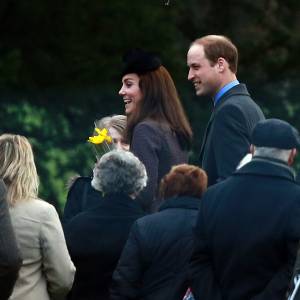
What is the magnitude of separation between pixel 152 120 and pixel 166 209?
3.19 feet

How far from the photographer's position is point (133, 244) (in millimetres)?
7863

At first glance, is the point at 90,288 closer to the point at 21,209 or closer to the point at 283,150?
the point at 21,209

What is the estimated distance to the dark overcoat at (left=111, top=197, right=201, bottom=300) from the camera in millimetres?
7863

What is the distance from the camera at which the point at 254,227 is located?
7.41 meters

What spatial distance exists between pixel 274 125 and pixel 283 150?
0.42 ft

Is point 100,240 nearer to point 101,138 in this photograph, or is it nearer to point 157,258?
point 157,258

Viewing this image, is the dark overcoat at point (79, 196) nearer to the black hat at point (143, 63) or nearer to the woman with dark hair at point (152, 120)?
the woman with dark hair at point (152, 120)

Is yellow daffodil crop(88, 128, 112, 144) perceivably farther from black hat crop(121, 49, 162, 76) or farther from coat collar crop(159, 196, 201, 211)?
coat collar crop(159, 196, 201, 211)

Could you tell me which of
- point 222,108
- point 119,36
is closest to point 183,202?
point 222,108

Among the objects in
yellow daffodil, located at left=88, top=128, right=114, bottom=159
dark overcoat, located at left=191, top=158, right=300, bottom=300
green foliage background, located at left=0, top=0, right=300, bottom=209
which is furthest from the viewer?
green foliage background, located at left=0, top=0, right=300, bottom=209

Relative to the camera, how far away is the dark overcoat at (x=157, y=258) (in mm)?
7863

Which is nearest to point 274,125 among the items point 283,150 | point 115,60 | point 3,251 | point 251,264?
point 283,150

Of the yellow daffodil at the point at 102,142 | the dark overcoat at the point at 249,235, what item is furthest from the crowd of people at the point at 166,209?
the yellow daffodil at the point at 102,142

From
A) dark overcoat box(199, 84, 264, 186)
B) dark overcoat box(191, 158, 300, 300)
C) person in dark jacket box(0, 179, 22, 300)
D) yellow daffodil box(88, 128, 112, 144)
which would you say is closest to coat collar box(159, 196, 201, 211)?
dark overcoat box(199, 84, 264, 186)
